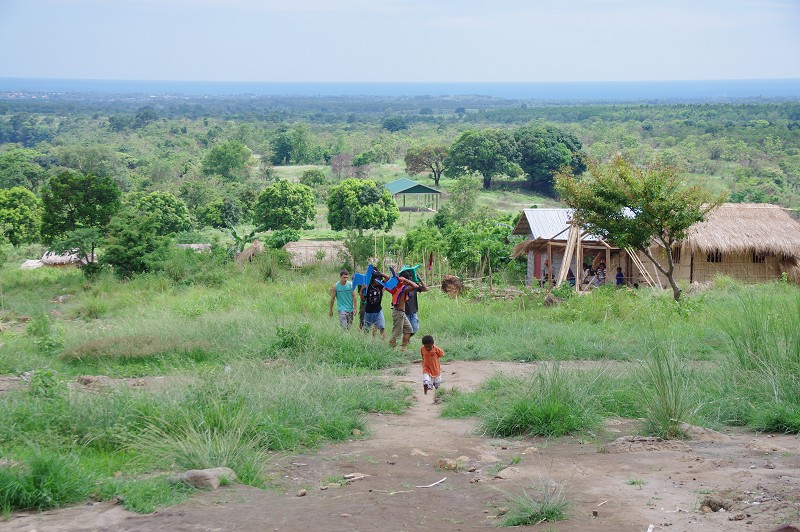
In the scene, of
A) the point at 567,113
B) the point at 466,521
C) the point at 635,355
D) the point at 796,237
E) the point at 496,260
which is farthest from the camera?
the point at 567,113

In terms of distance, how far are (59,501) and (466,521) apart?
99.4 inches

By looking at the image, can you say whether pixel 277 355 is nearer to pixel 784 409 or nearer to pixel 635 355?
pixel 635 355

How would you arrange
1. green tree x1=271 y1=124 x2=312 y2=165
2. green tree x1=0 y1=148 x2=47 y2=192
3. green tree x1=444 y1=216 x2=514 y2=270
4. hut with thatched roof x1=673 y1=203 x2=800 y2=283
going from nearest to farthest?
hut with thatched roof x1=673 y1=203 x2=800 y2=283, green tree x1=444 y1=216 x2=514 y2=270, green tree x1=0 y1=148 x2=47 y2=192, green tree x1=271 y1=124 x2=312 y2=165

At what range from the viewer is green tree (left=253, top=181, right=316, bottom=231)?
1654 inches

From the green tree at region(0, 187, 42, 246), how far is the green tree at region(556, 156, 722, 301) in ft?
89.7

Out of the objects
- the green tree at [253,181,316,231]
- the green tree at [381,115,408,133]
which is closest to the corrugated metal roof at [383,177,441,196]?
the green tree at [253,181,316,231]

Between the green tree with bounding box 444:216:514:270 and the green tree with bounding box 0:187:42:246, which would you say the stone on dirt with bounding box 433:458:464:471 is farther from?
the green tree with bounding box 0:187:42:246

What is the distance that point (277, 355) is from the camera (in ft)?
34.4

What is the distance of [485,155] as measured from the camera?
5881cm

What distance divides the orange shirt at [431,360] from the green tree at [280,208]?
33.3m

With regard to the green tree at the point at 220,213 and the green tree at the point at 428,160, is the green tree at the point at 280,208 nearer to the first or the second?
Answer: the green tree at the point at 220,213

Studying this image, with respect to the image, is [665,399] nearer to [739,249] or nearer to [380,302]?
[380,302]

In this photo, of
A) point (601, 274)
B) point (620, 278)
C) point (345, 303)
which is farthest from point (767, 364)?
point (620, 278)

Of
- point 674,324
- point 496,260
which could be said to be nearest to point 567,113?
point 496,260
